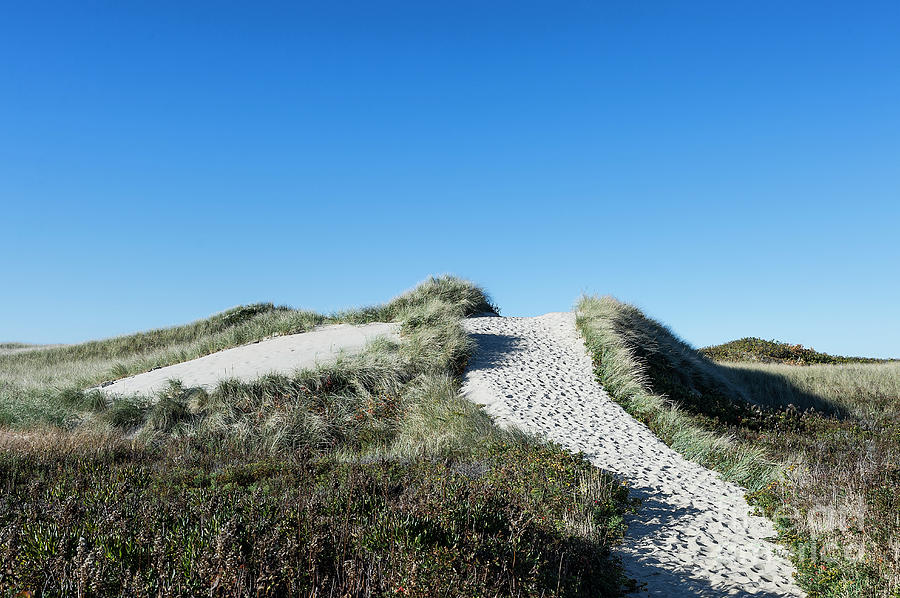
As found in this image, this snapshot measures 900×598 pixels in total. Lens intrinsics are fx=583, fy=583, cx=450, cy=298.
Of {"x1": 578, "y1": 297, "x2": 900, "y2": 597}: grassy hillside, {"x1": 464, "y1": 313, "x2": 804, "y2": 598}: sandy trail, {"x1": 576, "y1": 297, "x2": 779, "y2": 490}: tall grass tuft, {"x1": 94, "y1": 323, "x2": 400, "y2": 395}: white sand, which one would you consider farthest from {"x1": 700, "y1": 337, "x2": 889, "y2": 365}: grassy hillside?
{"x1": 94, "y1": 323, "x2": 400, "y2": 395}: white sand

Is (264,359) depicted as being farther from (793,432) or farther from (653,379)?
(793,432)

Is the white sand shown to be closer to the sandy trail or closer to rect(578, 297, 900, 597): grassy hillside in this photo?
the sandy trail

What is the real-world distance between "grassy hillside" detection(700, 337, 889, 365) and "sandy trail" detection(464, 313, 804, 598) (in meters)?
12.5

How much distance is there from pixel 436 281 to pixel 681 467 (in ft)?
32.0

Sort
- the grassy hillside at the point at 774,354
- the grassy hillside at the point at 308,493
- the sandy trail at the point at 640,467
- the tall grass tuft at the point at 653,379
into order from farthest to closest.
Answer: the grassy hillside at the point at 774,354 → the tall grass tuft at the point at 653,379 → the sandy trail at the point at 640,467 → the grassy hillside at the point at 308,493

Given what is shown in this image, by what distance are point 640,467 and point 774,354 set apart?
19.0 m

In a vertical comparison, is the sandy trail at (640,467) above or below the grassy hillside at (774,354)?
below

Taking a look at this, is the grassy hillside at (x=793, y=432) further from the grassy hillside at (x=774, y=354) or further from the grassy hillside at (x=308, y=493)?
the grassy hillside at (x=774, y=354)

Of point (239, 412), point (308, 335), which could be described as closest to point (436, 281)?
point (308, 335)

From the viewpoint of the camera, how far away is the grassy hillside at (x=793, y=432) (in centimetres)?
544

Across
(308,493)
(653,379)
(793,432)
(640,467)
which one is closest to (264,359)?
(308,493)

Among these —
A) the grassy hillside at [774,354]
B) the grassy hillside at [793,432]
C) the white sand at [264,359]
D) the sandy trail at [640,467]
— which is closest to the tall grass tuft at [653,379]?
the grassy hillside at [793,432]

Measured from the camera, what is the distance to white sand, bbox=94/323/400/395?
468 inches

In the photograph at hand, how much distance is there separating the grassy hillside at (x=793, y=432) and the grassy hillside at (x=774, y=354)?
3.60 metres
